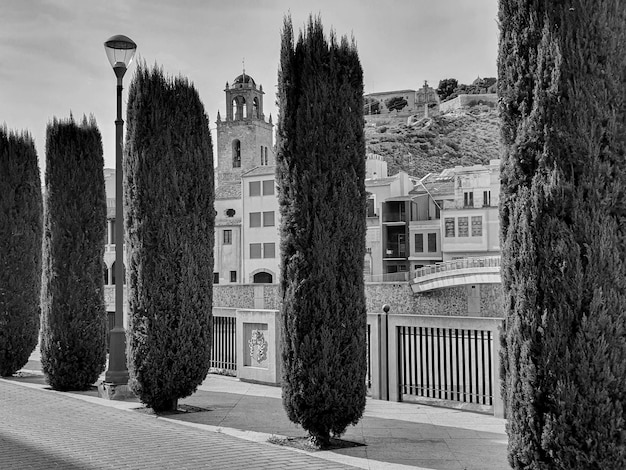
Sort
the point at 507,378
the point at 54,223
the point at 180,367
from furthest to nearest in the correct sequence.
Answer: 1. the point at 54,223
2. the point at 180,367
3. the point at 507,378

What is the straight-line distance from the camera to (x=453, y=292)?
2045 inches

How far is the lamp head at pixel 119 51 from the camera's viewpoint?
13.7 meters

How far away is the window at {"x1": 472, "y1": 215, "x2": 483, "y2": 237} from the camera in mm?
63781

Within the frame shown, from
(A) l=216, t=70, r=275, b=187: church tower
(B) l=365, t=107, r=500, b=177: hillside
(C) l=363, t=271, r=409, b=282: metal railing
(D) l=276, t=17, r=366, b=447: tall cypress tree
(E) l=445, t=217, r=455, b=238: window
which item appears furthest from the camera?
(B) l=365, t=107, r=500, b=177: hillside

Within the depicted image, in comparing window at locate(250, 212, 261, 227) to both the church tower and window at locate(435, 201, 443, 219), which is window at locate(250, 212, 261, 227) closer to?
window at locate(435, 201, 443, 219)

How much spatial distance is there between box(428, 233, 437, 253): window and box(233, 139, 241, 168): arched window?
43.0 m

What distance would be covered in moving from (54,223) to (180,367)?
4.95m

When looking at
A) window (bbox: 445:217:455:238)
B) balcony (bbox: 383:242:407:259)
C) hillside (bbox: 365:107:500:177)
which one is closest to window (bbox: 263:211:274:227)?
balcony (bbox: 383:242:407:259)

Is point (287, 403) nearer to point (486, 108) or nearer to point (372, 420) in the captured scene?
point (372, 420)

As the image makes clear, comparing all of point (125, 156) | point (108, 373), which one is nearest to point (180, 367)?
point (108, 373)

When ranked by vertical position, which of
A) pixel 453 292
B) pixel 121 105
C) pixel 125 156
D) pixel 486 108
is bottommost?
pixel 453 292

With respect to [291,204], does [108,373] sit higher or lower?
lower

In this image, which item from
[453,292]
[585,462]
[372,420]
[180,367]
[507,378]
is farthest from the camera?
[453,292]

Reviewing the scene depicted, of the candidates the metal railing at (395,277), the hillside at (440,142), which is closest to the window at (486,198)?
the metal railing at (395,277)
